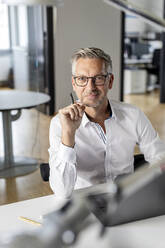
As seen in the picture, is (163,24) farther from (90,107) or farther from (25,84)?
(25,84)

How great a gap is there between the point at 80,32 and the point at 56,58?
608 millimetres

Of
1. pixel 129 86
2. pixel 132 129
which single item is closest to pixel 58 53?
pixel 129 86

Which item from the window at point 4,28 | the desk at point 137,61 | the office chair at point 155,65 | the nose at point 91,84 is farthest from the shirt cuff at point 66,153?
the desk at point 137,61

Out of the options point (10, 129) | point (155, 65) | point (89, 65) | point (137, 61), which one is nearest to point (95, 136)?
point (89, 65)

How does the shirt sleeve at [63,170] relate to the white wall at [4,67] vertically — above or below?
below

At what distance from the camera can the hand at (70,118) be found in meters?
1.29

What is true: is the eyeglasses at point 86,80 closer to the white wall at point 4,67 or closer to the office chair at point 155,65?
the white wall at point 4,67

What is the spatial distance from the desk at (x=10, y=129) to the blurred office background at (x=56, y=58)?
0.13m

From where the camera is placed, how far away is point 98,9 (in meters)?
5.88

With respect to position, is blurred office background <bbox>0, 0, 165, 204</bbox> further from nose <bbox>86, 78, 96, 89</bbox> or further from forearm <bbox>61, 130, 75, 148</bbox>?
forearm <bbox>61, 130, 75, 148</bbox>

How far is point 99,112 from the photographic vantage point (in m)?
1.70

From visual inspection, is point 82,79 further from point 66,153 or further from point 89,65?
point 66,153

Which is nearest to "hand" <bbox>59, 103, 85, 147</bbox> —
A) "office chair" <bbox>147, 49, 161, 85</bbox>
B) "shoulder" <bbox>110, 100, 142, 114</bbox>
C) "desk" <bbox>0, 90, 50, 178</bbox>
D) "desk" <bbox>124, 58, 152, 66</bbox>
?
"shoulder" <bbox>110, 100, 142, 114</bbox>

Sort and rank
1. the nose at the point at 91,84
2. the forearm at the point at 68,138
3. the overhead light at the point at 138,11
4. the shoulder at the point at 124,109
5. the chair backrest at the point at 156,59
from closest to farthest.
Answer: the overhead light at the point at 138,11
the forearm at the point at 68,138
the nose at the point at 91,84
the shoulder at the point at 124,109
the chair backrest at the point at 156,59
